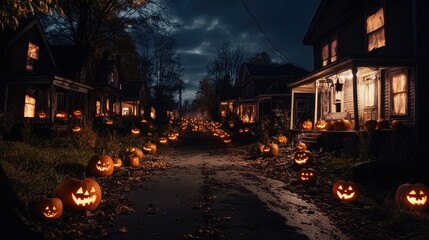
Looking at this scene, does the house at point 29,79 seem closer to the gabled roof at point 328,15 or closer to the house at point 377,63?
the house at point 377,63

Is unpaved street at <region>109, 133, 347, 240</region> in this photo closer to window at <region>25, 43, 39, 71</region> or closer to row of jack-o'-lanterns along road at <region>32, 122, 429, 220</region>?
row of jack-o'-lanterns along road at <region>32, 122, 429, 220</region>

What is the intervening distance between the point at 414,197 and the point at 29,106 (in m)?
22.7

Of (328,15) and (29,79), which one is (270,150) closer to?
(328,15)

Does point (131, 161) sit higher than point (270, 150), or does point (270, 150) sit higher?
point (270, 150)

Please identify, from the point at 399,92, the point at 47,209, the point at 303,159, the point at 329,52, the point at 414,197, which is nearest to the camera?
the point at 47,209

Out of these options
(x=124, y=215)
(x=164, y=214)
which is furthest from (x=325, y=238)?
(x=124, y=215)

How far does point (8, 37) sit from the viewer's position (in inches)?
780

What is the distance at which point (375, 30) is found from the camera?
1566 centimetres

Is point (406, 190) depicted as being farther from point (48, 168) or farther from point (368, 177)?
point (48, 168)

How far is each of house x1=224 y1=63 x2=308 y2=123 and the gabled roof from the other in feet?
51.1

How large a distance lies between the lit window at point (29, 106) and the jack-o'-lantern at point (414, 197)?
2216 centimetres

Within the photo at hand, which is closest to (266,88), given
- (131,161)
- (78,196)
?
(131,161)

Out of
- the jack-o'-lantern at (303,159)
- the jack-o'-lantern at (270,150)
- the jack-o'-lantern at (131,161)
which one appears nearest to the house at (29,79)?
the jack-o'-lantern at (131,161)

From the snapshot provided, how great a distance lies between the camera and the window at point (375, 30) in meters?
15.2
